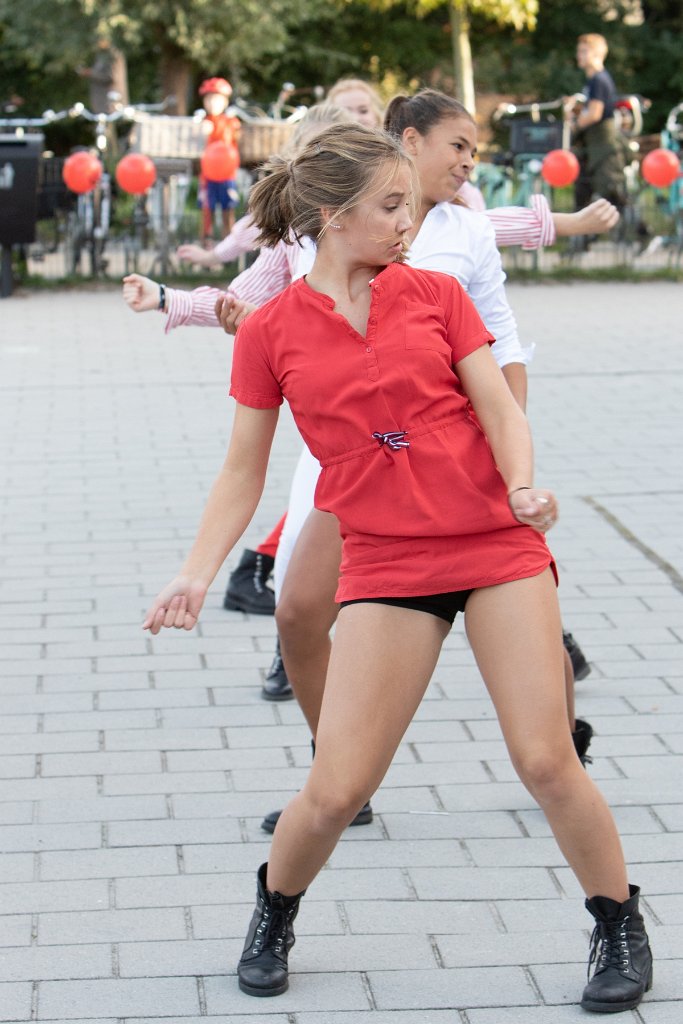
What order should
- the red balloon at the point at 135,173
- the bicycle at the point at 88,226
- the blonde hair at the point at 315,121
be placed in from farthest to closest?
the bicycle at the point at 88,226, the red balloon at the point at 135,173, the blonde hair at the point at 315,121

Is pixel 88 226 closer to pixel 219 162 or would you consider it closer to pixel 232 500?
pixel 219 162

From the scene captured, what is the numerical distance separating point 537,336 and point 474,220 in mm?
8525

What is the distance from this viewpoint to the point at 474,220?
4.12 meters

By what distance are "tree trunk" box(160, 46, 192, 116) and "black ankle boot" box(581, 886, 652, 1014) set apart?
2809 centimetres

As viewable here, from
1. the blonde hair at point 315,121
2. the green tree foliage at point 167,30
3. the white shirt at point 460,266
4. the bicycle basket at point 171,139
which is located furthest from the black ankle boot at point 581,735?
the green tree foliage at point 167,30

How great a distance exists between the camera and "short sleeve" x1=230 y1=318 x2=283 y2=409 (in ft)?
10.1

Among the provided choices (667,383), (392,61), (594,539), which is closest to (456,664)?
(594,539)

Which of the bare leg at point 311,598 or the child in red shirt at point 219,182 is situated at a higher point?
the bare leg at point 311,598

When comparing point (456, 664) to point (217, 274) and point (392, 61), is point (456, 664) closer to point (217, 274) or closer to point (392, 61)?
point (217, 274)

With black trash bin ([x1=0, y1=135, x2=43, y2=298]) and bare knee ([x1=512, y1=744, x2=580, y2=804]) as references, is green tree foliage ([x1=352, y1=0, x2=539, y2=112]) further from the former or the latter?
bare knee ([x1=512, y1=744, x2=580, y2=804])

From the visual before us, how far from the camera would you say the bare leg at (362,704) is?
A: 9.66ft

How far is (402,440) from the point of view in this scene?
2.96 meters

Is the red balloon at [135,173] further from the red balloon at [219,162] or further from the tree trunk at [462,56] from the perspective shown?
the tree trunk at [462,56]

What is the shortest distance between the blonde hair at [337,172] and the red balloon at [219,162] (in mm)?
12457
